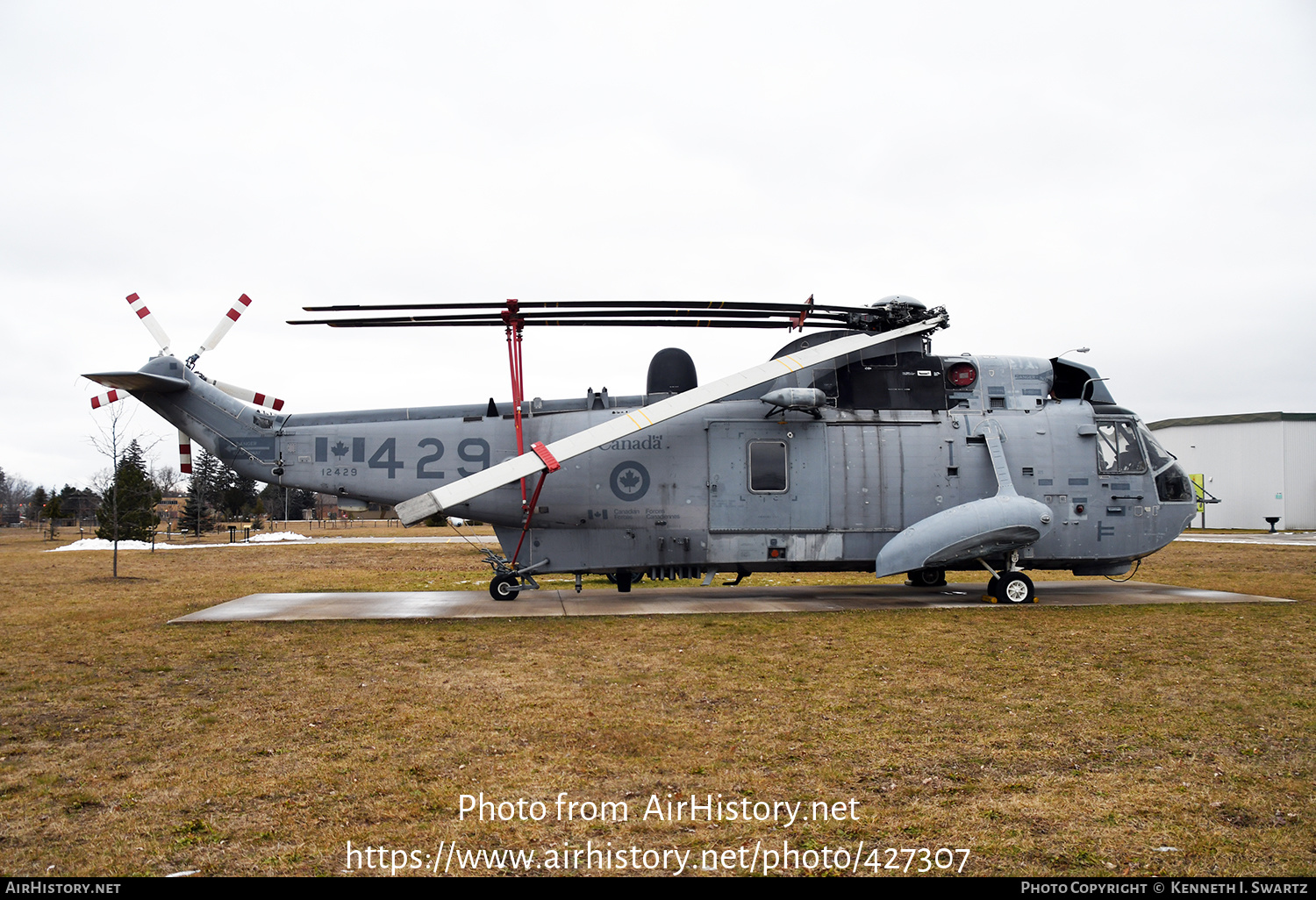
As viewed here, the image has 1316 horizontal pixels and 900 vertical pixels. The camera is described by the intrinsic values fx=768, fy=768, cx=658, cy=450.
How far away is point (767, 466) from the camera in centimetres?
1416

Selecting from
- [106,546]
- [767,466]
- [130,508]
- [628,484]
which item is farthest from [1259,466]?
[106,546]

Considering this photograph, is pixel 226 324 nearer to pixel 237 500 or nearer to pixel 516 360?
pixel 516 360

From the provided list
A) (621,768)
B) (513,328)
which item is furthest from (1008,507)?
(621,768)

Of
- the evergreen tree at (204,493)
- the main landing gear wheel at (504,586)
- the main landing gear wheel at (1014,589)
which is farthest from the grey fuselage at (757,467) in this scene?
the evergreen tree at (204,493)

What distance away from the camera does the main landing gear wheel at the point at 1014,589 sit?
45.3ft

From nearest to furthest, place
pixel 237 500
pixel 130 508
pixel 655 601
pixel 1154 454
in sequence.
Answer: pixel 655 601
pixel 1154 454
pixel 130 508
pixel 237 500

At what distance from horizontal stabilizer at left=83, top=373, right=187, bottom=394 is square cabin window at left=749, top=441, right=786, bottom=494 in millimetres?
10599

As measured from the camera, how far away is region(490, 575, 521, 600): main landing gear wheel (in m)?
14.2

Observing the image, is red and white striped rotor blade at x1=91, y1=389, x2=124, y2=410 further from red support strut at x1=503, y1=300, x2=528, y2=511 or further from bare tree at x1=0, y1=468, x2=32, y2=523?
bare tree at x1=0, y1=468, x2=32, y2=523

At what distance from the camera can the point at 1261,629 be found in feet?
34.7

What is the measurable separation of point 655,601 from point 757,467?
3.20 metres

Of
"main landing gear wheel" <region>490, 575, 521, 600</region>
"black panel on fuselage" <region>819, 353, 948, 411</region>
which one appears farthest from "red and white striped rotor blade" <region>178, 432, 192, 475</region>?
"black panel on fuselage" <region>819, 353, 948, 411</region>

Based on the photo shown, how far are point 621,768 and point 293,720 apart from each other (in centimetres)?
318

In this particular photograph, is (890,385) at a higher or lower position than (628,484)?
higher
